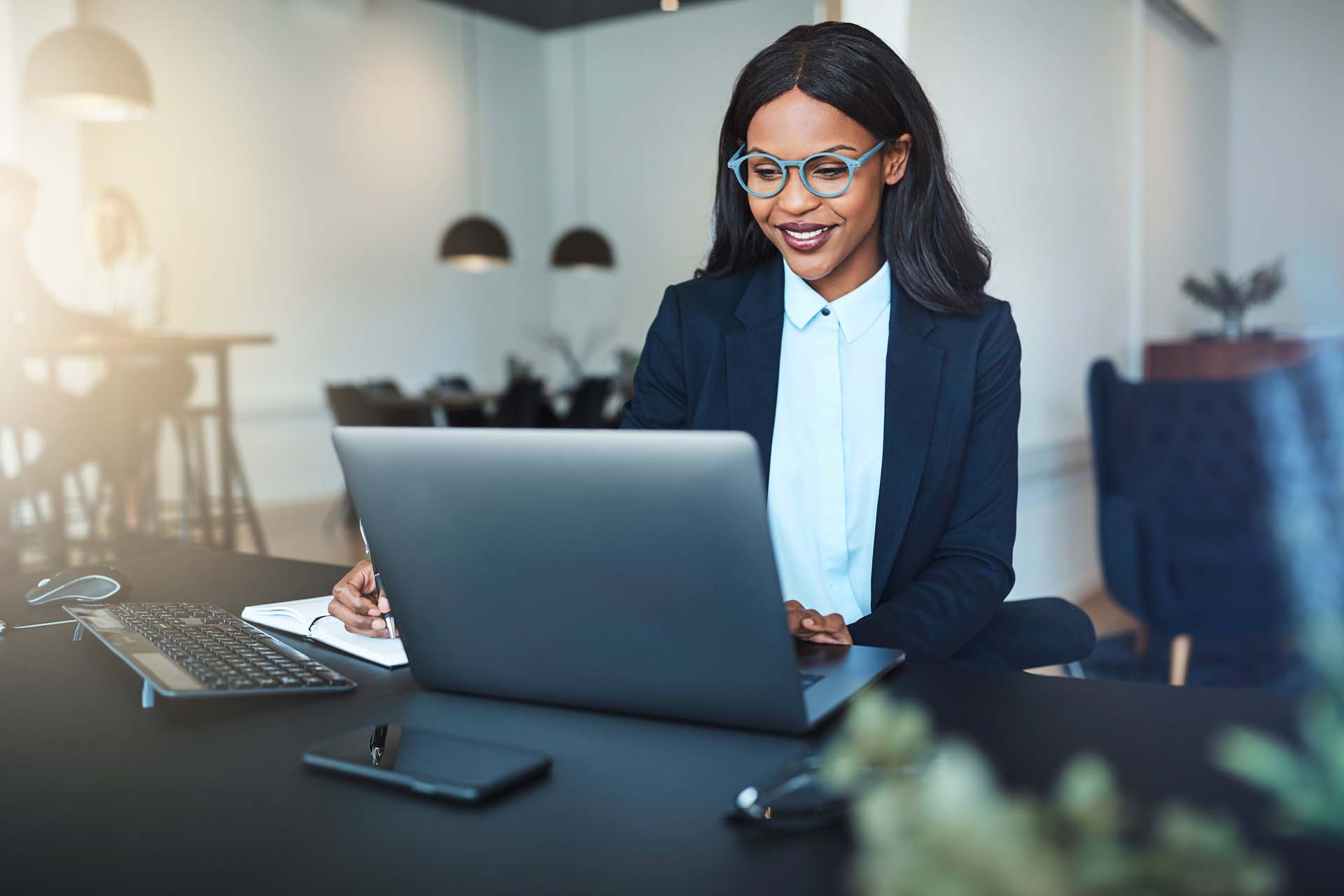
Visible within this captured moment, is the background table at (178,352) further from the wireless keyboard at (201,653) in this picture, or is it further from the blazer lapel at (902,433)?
the blazer lapel at (902,433)

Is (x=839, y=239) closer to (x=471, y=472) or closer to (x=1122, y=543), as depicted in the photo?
(x=471, y=472)

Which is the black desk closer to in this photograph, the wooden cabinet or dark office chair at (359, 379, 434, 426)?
the wooden cabinet

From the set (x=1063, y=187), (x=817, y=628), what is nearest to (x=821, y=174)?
(x=817, y=628)

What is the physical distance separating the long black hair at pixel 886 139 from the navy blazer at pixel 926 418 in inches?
1.7

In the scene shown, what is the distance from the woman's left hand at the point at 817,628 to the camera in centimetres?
102

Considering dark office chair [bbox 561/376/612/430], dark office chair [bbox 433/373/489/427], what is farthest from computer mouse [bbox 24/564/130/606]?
dark office chair [bbox 433/373/489/427]

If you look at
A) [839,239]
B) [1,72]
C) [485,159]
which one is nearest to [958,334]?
[839,239]

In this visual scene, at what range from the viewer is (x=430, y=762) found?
29.1 inches

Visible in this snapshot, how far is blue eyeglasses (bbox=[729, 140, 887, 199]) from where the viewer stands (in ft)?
4.50

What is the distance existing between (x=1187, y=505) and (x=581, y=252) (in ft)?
14.8

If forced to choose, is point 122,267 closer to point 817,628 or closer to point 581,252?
point 581,252

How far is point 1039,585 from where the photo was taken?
13.1 ft

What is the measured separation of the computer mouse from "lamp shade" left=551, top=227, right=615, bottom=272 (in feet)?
19.9

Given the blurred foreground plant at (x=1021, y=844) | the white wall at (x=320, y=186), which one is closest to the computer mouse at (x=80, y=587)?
the blurred foreground plant at (x=1021, y=844)
